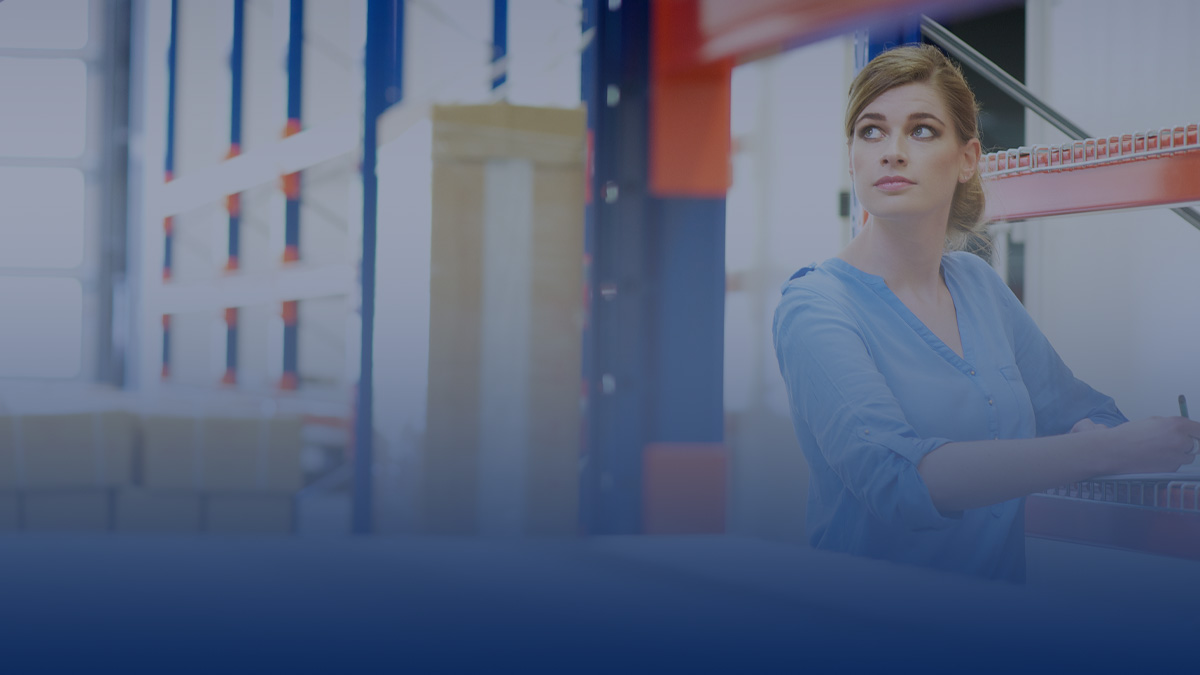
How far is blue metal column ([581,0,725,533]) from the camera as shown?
7.13 ft

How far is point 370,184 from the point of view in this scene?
2.31m

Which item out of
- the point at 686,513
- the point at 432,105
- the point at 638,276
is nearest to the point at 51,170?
the point at 432,105

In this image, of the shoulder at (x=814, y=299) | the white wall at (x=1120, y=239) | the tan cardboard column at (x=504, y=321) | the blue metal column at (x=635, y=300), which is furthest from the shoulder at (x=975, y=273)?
the tan cardboard column at (x=504, y=321)

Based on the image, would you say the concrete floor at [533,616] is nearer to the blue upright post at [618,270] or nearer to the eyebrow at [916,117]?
the blue upright post at [618,270]

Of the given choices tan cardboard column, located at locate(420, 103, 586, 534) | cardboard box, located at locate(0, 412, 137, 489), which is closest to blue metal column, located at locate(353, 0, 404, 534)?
tan cardboard column, located at locate(420, 103, 586, 534)

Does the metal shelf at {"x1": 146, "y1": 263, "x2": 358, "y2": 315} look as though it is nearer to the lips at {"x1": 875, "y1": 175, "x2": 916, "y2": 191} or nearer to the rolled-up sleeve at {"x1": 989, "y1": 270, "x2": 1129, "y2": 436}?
the lips at {"x1": 875, "y1": 175, "x2": 916, "y2": 191}

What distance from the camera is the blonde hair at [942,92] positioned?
1415 millimetres

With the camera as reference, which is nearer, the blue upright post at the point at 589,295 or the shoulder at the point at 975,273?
the shoulder at the point at 975,273

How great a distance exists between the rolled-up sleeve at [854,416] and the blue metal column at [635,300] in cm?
91

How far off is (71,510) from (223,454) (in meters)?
0.42

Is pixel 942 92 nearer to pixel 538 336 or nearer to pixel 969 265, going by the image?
pixel 969 265

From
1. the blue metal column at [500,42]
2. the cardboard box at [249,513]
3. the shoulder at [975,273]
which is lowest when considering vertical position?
the cardboard box at [249,513]

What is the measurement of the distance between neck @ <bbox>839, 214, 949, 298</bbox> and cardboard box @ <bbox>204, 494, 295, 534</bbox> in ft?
5.57

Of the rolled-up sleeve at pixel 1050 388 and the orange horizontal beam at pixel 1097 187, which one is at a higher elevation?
the orange horizontal beam at pixel 1097 187
